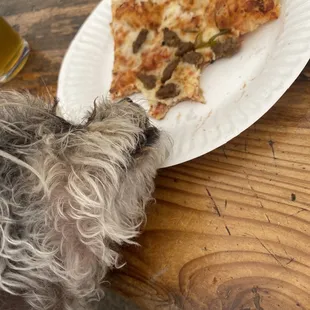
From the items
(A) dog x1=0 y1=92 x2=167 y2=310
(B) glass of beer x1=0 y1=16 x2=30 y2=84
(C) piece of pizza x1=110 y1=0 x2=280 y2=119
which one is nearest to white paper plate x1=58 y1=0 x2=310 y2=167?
(C) piece of pizza x1=110 y1=0 x2=280 y2=119

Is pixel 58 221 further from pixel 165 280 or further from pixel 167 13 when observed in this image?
pixel 167 13

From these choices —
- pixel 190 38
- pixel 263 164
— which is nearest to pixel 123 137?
pixel 263 164

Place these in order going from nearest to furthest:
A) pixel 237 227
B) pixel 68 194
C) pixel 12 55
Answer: pixel 68 194, pixel 237 227, pixel 12 55

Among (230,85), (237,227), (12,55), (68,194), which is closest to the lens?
(68,194)

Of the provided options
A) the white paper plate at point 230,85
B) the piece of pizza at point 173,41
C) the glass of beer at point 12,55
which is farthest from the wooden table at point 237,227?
the glass of beer at point 12,55

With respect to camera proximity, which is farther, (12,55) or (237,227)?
(12,55)

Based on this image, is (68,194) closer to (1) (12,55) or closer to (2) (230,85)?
(2) (230,85)

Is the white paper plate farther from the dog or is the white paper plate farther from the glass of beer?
the glass of beer

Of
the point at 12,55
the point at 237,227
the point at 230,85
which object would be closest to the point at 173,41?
the point at 230,85
